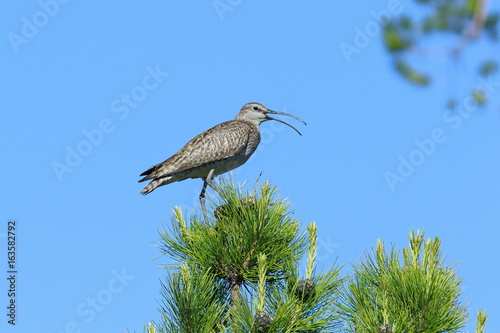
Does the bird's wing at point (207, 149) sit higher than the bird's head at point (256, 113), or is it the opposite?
the bird's head at point (256, 113)

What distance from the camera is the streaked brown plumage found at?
1349 centimetres

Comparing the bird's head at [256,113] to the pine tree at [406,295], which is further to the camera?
the bird's head at [256,113]

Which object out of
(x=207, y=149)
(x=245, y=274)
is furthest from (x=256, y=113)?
(x=245, y=274)

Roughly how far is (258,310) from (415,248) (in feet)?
5.35

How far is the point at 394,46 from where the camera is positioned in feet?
52.3

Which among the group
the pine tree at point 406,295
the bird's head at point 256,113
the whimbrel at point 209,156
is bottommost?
the pine tree at point 406,295

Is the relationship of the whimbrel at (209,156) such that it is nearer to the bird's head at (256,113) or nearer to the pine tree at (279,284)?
the bird's head at (256,113)

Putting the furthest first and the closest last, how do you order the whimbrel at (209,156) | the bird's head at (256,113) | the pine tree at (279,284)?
1. the bird's head at (256,113)
2. the whimbrel at (209,156)
3. the pine tree at (279,284)

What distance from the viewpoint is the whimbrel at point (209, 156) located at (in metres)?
13.5

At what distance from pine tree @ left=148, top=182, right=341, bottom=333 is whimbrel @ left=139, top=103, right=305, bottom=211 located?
538cm

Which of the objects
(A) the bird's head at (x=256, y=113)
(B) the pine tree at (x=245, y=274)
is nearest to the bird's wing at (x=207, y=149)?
(A) the bird's head at (x=256, y=113)

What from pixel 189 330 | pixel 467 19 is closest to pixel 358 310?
pixel 189 330

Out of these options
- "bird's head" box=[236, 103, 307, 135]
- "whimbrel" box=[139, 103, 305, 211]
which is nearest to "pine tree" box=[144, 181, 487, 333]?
"whimbrel" box=[139, 103, 305, 211]

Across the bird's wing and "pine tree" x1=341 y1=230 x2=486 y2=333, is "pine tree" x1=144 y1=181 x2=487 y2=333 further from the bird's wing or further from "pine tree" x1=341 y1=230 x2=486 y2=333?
the bird's wing
